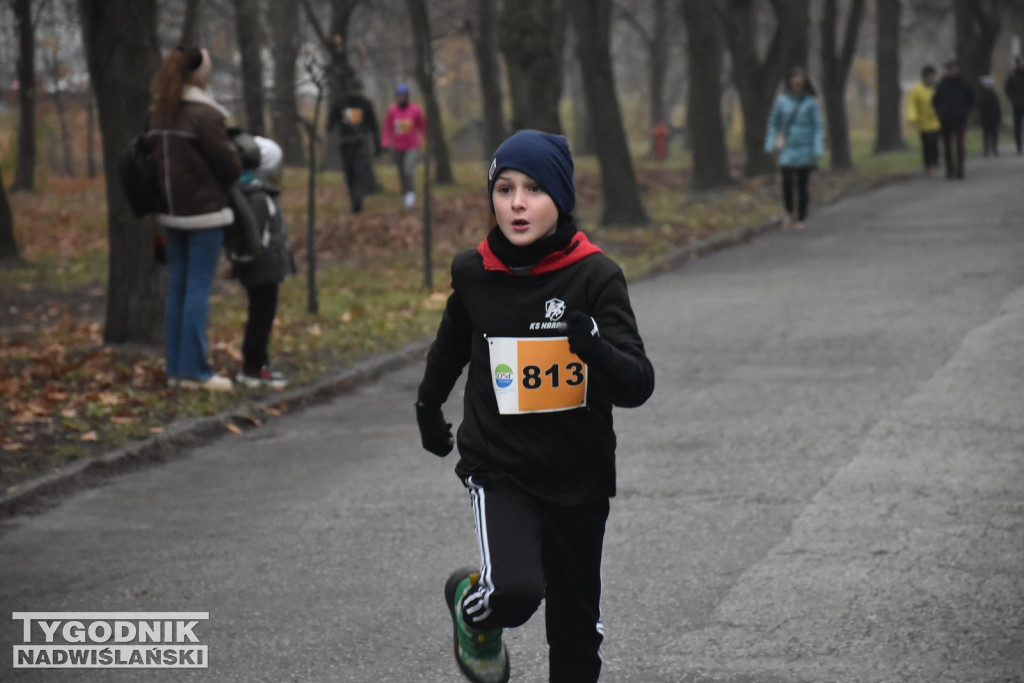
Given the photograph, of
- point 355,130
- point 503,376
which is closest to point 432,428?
point 503,376

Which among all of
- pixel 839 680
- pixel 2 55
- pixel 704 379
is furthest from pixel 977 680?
pixel 2 55

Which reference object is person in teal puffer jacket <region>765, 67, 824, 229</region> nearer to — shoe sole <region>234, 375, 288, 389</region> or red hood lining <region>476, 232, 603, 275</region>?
shoe sole <region>234, 375, 288, 389</region>

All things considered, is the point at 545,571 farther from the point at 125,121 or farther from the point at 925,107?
the point at 925,107

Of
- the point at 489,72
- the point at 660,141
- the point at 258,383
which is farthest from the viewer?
the point at 660,141

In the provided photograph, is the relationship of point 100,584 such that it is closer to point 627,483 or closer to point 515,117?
point 627,483

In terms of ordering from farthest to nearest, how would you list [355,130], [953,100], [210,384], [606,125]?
[953,100] → [355,130] → [606,125] → [210,384]

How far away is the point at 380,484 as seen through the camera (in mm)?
7203

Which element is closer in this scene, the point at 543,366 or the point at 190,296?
the point at 543,366

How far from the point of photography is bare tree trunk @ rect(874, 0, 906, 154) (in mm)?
35312

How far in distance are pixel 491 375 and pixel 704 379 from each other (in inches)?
235

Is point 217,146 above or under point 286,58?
under

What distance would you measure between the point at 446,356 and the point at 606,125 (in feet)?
49.7

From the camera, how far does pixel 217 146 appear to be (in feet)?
29.4

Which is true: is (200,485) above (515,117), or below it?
below
